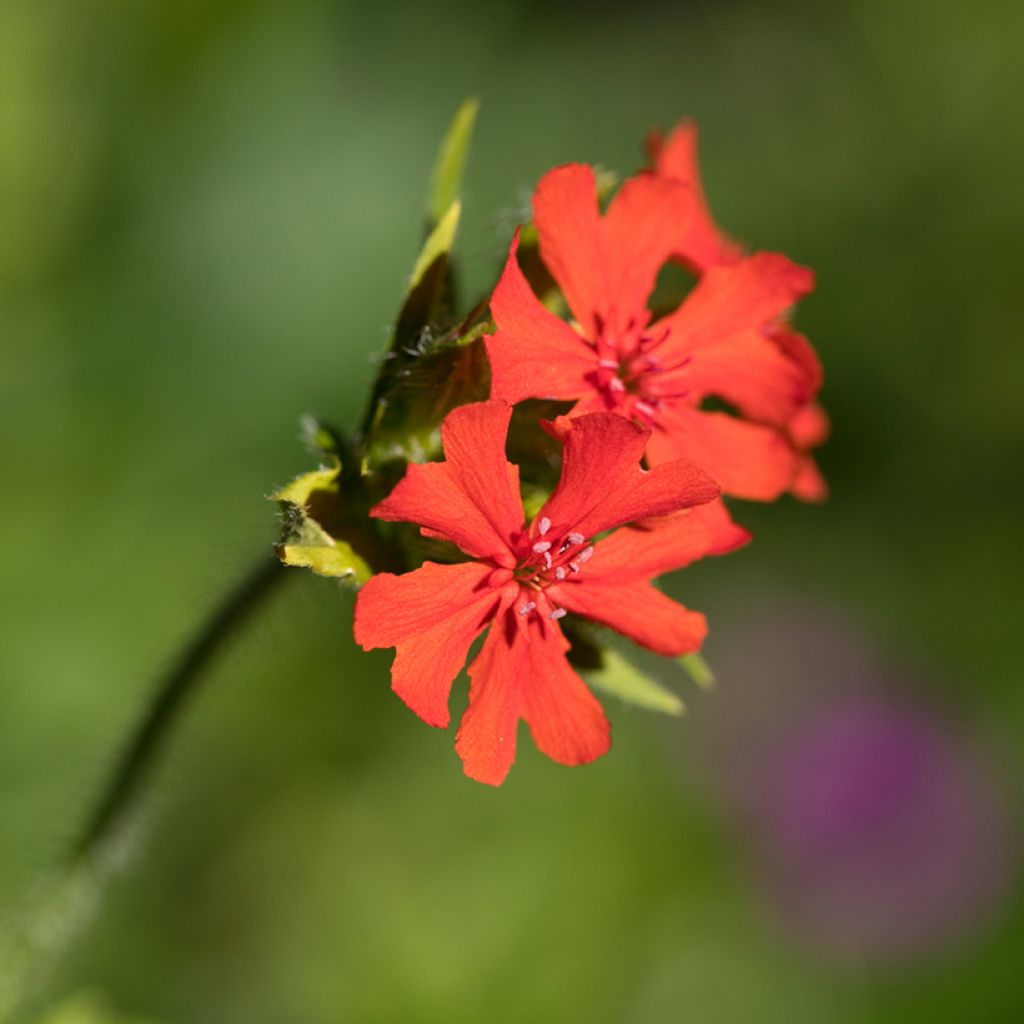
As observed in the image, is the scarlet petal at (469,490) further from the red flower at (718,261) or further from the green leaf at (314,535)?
the red flower at (718,261)

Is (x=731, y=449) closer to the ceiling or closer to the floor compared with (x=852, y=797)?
closer to the ceiling

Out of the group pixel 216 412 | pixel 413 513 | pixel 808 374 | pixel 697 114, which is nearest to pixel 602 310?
pixel 808 374

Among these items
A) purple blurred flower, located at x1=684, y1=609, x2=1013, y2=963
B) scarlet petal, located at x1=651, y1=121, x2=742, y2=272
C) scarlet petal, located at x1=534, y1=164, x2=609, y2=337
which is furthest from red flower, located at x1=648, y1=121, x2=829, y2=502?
purple blurred flower, located at x1=684, y1=609, x2=1013, y2=963

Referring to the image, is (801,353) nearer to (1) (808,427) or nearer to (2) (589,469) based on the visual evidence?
(1) (808,427)

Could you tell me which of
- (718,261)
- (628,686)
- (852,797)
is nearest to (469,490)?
(628,686)

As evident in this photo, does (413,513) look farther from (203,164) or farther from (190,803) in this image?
(203,164)

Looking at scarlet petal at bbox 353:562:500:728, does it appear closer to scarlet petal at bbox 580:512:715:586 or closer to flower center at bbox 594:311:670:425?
scarlet petal at bbox 580:512:715:586
